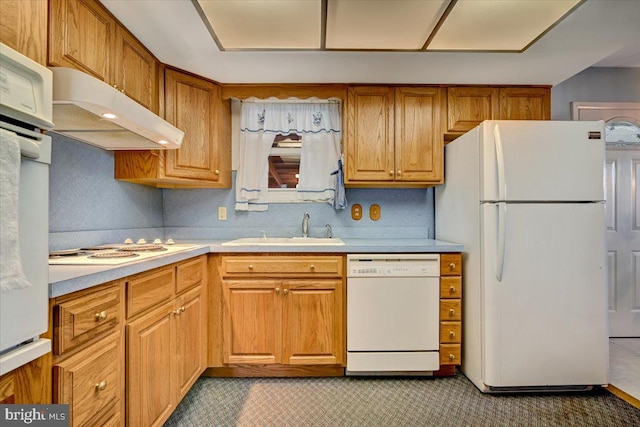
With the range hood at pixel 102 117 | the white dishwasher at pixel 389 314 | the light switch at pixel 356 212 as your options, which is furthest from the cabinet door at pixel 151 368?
the light switch at pixel 356 212

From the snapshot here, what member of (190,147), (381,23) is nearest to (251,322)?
(190,147)

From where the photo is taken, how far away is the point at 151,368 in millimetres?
1516

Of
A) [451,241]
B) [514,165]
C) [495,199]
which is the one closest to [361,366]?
[451,241]

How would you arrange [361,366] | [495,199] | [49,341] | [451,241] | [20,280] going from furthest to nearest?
[451,241] → [361,366] → [495,199] → [49,341] → [20,280]

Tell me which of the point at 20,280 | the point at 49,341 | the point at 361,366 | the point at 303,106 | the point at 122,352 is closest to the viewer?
the point at 20,280

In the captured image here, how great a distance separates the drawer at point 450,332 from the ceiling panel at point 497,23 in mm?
1763

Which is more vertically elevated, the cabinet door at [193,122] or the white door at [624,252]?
the cabinet door at [193,122]

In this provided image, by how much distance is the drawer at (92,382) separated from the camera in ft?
3.29

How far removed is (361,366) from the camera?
2240 millimetres

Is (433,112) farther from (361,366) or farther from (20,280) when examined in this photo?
(20,280)

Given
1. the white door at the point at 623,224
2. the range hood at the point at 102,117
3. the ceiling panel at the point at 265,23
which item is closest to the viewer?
the range hood at the point at 102,117

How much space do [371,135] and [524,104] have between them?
1209mm

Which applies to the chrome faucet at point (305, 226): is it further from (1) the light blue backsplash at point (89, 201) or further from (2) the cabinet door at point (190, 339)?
(1) the light blue backsplash at point (89, 201)

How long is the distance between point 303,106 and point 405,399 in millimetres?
2255
